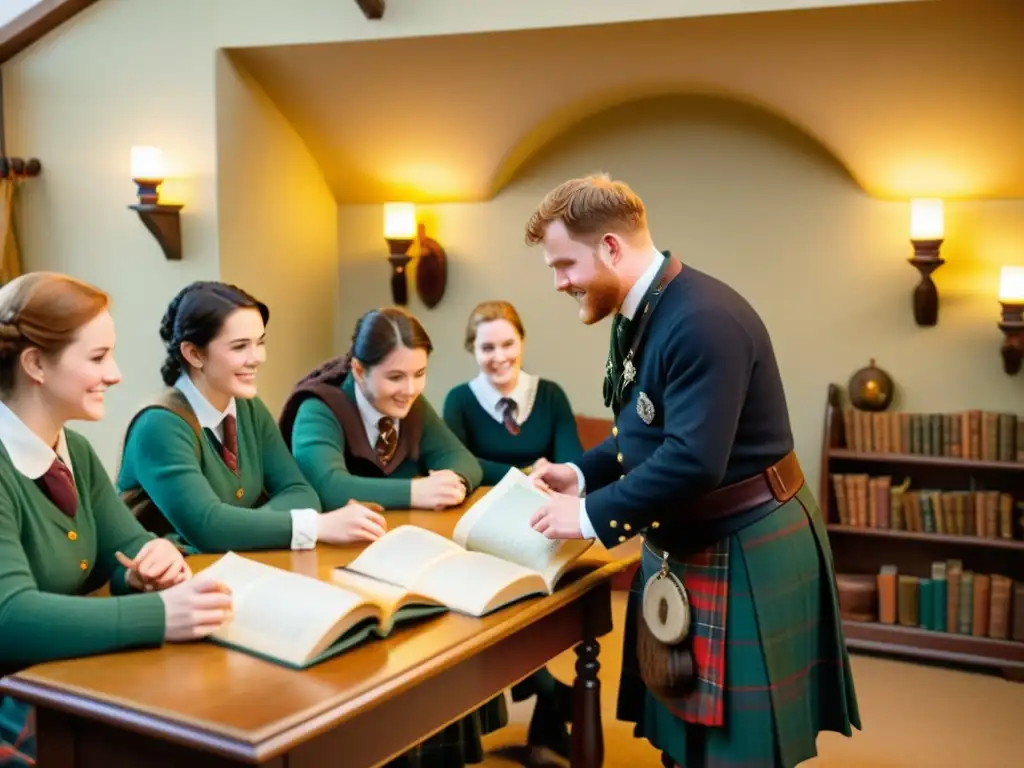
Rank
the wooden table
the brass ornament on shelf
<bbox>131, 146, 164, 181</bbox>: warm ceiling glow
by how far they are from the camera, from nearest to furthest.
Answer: the wooden table, <bbox>131, 146, 164, 181</bbox>: warm ceiling glow, the brass ornament on shelf

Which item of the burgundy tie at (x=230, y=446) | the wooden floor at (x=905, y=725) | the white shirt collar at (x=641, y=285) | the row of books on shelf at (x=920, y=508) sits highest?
the white shirt collar at (x=641, y=285)

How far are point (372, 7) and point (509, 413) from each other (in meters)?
1.58

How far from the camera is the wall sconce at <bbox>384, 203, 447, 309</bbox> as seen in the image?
4.75m

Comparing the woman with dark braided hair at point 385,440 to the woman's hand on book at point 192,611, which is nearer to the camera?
the woman's hand on book at point 192,611

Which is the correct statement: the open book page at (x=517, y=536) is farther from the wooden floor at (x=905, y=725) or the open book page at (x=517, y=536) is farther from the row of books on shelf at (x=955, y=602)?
the row of books on shelf at (x=955, y=602)

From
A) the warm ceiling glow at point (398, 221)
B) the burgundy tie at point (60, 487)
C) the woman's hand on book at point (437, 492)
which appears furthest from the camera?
the warm ceiling glow at point (398, 221)

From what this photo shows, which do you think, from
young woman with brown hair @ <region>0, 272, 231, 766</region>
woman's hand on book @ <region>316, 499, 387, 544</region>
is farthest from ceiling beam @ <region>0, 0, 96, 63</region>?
woman's hand on book @ <region>316, 499, 387, 544</region>

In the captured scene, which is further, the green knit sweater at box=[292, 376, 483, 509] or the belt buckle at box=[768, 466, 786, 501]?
the green knit sweater at box=[292, 376, 483, 509]

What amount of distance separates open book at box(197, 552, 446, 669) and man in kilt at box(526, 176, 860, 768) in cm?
40

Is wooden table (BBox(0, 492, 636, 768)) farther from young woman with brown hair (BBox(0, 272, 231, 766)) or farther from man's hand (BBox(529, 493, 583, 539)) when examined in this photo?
man's hand (BBox(529, 493, 583, 539))

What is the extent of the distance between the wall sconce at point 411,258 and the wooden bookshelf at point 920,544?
69.8 inches

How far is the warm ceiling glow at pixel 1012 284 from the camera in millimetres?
3934

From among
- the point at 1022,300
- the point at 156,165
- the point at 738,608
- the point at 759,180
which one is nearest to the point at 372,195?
the point at 156,165

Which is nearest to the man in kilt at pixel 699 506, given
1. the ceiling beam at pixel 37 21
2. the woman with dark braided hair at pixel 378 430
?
the woman with dark braided hair at pixel 378 430
